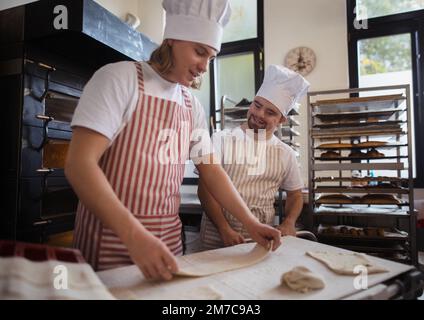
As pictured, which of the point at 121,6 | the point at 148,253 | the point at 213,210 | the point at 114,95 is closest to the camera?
the point at 148,253

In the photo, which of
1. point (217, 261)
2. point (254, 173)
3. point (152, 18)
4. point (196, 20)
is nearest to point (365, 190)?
point (254, 173)

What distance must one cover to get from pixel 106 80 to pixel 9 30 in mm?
1440

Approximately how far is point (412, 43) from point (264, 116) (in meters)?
2.73

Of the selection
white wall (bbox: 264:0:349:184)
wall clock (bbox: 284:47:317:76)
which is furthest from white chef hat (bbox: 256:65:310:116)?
wall clock (bbox: 284:47:317:76)

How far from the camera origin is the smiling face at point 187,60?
1.01 meters

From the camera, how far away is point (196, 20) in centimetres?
105

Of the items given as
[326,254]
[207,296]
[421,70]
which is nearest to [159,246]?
[207,296]

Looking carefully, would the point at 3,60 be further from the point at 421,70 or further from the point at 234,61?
the point at 421,70

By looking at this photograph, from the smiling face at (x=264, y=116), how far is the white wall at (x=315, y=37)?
1.98m

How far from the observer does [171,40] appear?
105 cm

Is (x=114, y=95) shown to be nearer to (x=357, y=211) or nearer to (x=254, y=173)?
(x=254, y=173)

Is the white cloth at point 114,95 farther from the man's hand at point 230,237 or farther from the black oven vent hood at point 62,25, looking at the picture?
the black oven vent hood at point 62,25

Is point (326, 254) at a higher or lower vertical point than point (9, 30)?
lower

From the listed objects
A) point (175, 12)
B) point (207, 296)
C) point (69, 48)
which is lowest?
point (207, 296)
